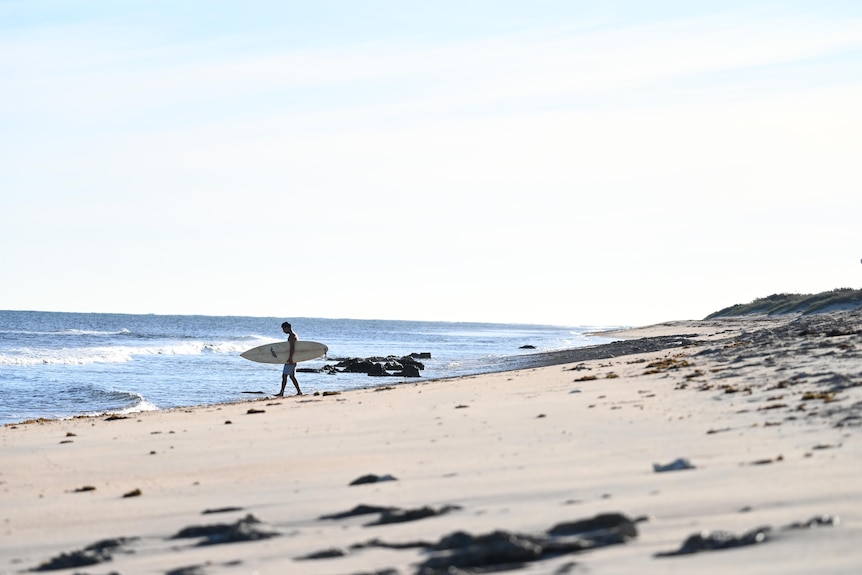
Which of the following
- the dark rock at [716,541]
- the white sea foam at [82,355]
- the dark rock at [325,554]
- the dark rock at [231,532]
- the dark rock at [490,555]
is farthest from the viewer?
the white sea foam at [82,355]

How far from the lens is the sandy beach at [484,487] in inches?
195

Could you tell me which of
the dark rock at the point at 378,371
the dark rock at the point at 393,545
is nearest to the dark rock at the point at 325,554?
the dark rock at the point at 393,545

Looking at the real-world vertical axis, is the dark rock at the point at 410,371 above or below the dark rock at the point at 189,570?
below

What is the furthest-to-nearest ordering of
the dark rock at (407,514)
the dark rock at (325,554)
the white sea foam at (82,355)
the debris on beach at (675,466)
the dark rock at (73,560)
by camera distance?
the white sea foam at (82,355), the debris on beach at (675,466), the dark rock at (407,514), the dark rock at (73,560), the dark rock at (325,554)

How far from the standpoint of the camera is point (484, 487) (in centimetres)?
680

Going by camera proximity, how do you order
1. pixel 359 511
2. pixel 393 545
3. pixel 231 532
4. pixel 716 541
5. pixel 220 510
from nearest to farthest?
pixel 716 541
pixel 393 545
pixel 231 532
pixel 359 511
pixel 220 510

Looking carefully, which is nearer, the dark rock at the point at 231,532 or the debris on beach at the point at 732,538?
the debris on beach at the point at 732,538

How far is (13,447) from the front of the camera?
1146 centimetres

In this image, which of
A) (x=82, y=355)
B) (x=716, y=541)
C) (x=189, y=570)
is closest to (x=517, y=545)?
(x=716, y=541)

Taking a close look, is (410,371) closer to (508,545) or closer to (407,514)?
(407,514)

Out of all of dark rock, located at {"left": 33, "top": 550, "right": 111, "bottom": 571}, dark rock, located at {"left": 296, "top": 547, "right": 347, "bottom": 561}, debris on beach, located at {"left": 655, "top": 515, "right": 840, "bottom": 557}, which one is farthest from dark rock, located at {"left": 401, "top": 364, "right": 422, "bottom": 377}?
debris on beach, located at {"left": 655, "top": 515, "right": 840, "bottom": 557}

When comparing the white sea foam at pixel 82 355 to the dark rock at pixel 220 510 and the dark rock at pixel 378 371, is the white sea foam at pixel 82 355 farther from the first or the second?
the dark rock at pixel 220 510

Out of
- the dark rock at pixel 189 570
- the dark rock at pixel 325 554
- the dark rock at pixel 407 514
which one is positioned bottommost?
the dark rock at pixel 189 570

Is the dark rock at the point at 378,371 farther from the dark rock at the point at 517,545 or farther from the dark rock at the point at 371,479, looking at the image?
the dark rock at the point at 517,545
